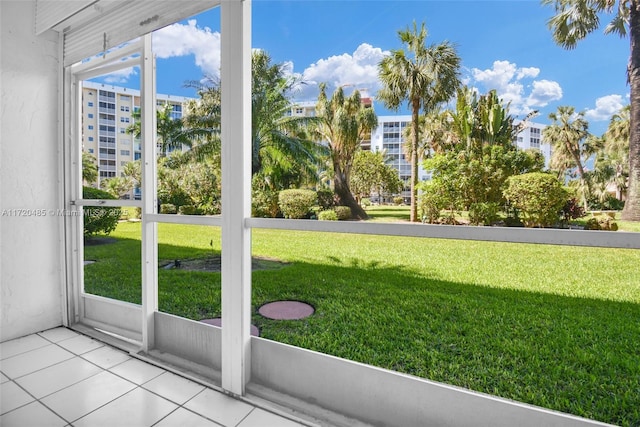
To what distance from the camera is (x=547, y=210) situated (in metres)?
5.22

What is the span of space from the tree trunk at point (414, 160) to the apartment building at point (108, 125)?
13.1 ft

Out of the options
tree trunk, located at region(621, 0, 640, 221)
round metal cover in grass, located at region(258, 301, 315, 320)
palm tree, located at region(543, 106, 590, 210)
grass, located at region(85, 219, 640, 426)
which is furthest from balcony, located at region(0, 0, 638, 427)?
palm tree, located at region(543, 106, 590, 210)

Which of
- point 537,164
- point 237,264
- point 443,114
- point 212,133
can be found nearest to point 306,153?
point 212,133

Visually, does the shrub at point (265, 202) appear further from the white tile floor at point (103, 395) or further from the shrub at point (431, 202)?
the white tile floor at point (103, 395)

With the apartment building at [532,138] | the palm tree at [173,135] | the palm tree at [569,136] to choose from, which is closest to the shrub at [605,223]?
the palm tree at [569,136]

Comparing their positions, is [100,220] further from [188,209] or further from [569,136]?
[569,136]

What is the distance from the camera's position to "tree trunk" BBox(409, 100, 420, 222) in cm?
512

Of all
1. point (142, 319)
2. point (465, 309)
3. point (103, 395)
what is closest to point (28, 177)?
point (142, 319)

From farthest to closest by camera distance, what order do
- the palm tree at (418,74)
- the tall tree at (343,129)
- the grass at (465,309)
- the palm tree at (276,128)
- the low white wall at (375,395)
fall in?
the palm tree at (276,128), the tall tree at (343,129), the palm tree at (418,74), the grass at (465,309), the low white wall at (375,395)

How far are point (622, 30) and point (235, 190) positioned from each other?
2.78m

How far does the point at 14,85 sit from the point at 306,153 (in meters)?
5.00

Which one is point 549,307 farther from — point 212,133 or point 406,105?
point 212,133

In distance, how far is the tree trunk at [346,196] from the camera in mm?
6258

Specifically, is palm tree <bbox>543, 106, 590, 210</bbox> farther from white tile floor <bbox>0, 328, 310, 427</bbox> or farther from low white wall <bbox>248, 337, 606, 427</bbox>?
white tile floor <bbox>0, 328, 310, 427</bbox>
